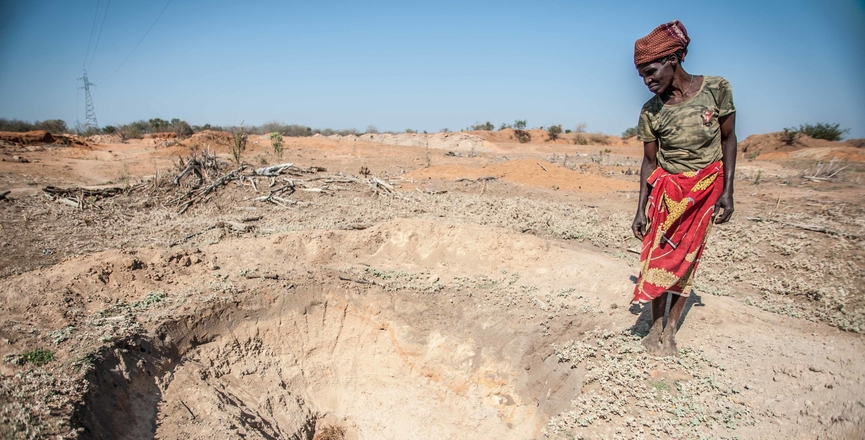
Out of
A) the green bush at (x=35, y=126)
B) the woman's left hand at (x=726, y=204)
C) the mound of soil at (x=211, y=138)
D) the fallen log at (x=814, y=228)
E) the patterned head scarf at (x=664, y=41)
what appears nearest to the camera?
the patterned head scarf at (x=664, y=41)

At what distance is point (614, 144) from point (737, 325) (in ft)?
88.9

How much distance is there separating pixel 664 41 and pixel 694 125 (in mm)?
503

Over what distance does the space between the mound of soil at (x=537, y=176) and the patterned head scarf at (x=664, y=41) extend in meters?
7.52

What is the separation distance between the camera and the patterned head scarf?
2416 mm

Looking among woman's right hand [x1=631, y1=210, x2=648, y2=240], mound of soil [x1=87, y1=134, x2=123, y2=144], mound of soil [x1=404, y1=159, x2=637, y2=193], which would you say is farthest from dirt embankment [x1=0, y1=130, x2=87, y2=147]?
woman's right hand [x1=631, y1=210, x2=648, y2=240]

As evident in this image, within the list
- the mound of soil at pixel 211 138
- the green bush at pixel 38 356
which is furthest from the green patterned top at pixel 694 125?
the mound of soil at pixel 211 138

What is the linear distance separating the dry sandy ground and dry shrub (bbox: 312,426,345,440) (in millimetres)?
19

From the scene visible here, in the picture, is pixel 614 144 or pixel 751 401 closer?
pixel 751 401

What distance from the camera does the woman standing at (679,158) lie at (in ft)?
8.06

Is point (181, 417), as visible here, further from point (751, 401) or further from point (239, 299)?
point (751, 401)

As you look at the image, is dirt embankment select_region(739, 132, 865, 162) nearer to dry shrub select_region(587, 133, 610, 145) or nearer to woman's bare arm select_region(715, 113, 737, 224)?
dry shrub select_region(587, 133, 610, 145)

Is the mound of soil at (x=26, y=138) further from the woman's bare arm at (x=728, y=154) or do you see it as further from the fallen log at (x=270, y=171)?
the woman's bare arm at (x=728, y=154)

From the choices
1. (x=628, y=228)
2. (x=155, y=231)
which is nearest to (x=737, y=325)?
(x=628, y=228)

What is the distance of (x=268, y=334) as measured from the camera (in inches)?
157
